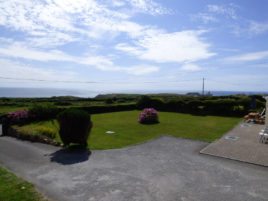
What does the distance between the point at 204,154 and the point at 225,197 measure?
3.95m

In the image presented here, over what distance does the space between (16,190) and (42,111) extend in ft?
46.4

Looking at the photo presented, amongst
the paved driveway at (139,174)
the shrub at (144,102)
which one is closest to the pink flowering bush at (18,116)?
the paved driveway at (139,174)

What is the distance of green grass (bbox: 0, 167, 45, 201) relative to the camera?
6.29m

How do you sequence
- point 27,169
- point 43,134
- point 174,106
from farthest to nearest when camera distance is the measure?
point 174,106
point 43,134
point 27,169

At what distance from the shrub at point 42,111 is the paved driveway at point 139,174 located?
815cm

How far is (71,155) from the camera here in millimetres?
10461

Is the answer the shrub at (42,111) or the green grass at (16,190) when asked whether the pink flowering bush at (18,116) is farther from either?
the green grass at (16,190)

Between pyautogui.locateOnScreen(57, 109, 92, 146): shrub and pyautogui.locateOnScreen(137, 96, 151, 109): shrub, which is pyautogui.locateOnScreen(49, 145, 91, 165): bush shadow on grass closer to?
pyautogui.locateOnScreen(57, 109, 92, 146): shrub

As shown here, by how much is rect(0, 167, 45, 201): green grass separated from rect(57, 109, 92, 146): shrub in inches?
140

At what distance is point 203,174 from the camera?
26.6ft

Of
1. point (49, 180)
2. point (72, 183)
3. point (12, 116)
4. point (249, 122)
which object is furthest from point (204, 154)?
point (12, 116)

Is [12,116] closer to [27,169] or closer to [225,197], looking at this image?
[27,169]

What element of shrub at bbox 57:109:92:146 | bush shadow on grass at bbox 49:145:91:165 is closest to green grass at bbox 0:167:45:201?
bush shadow on grass at bbox 49:145:91:165

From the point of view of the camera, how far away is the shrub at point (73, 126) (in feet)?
36.8
